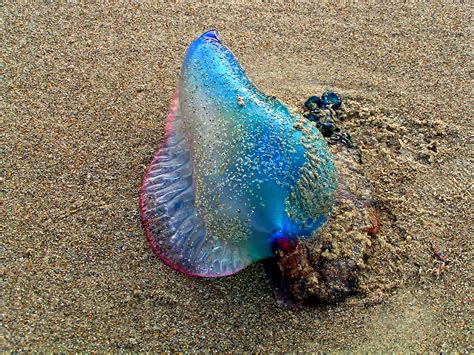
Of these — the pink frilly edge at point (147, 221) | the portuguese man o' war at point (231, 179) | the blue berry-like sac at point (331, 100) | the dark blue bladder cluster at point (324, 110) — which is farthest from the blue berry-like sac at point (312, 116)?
the pink frilly edge at point (147, 221)

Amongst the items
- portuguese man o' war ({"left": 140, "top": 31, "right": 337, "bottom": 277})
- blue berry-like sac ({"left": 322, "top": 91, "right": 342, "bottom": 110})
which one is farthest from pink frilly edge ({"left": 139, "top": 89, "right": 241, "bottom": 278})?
blue berry-like sac ({"left": 322, "top": 91, "right": 342, "bottom": 110})

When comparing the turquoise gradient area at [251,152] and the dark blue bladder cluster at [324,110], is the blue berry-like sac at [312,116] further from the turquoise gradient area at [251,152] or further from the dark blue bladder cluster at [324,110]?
the turquoise gradient area at [251,152]

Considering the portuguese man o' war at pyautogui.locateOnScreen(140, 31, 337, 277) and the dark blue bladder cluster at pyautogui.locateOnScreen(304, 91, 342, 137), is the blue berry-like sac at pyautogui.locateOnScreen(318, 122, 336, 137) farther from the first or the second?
the portuguese man o' war at pyautogui.locateOnScreen(140, 31, 337, 277)

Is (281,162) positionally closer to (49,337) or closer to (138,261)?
(138,261)

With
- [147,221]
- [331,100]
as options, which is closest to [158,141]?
[147,221]

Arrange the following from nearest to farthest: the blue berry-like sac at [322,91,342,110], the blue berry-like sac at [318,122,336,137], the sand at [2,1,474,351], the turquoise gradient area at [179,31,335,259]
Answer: the turquoise gradient area at [179,31,335,259] < the sand at [2,1,474,351] < the blue berry-like sac at [318,122,336,137] < the blue berry-like sac at [322,91,342,110]

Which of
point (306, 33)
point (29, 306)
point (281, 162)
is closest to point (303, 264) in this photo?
point (281, 162)
